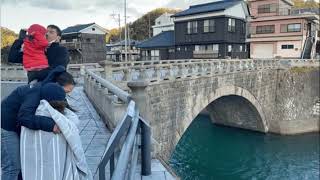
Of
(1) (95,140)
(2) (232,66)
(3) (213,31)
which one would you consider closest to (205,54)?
(3) (213,31)

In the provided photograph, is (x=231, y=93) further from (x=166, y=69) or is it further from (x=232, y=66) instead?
(x=166, y=69)

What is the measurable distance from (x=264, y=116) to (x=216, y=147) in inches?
219

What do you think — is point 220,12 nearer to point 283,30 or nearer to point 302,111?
point 283,30

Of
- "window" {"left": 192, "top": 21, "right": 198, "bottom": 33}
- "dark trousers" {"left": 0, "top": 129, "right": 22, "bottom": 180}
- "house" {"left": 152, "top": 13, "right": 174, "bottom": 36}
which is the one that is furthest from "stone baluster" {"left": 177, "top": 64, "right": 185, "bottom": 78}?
"house" {"left": 152, "top": 13, "right": 174, "bottom": 36}

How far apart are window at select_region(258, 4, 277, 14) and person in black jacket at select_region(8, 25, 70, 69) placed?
3408 cm

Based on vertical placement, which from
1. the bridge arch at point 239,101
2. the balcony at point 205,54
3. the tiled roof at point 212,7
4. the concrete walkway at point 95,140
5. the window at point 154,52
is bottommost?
the bridge arch at point 239,101

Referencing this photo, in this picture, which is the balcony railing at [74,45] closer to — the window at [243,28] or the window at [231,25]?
the window at [231,25]

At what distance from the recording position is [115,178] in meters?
2.23

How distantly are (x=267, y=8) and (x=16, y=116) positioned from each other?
117ft

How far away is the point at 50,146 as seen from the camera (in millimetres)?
2752

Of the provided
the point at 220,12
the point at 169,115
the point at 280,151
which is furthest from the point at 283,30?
the point at 169,115

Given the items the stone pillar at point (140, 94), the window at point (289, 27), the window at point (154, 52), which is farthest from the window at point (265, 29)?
the stone pillar at point (140, 94)

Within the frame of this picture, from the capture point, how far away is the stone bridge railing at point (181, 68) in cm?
1234

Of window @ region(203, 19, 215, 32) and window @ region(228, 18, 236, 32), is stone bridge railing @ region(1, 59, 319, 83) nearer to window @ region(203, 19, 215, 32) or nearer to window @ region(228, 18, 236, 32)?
window @ region(228, 18, 236, 32)
